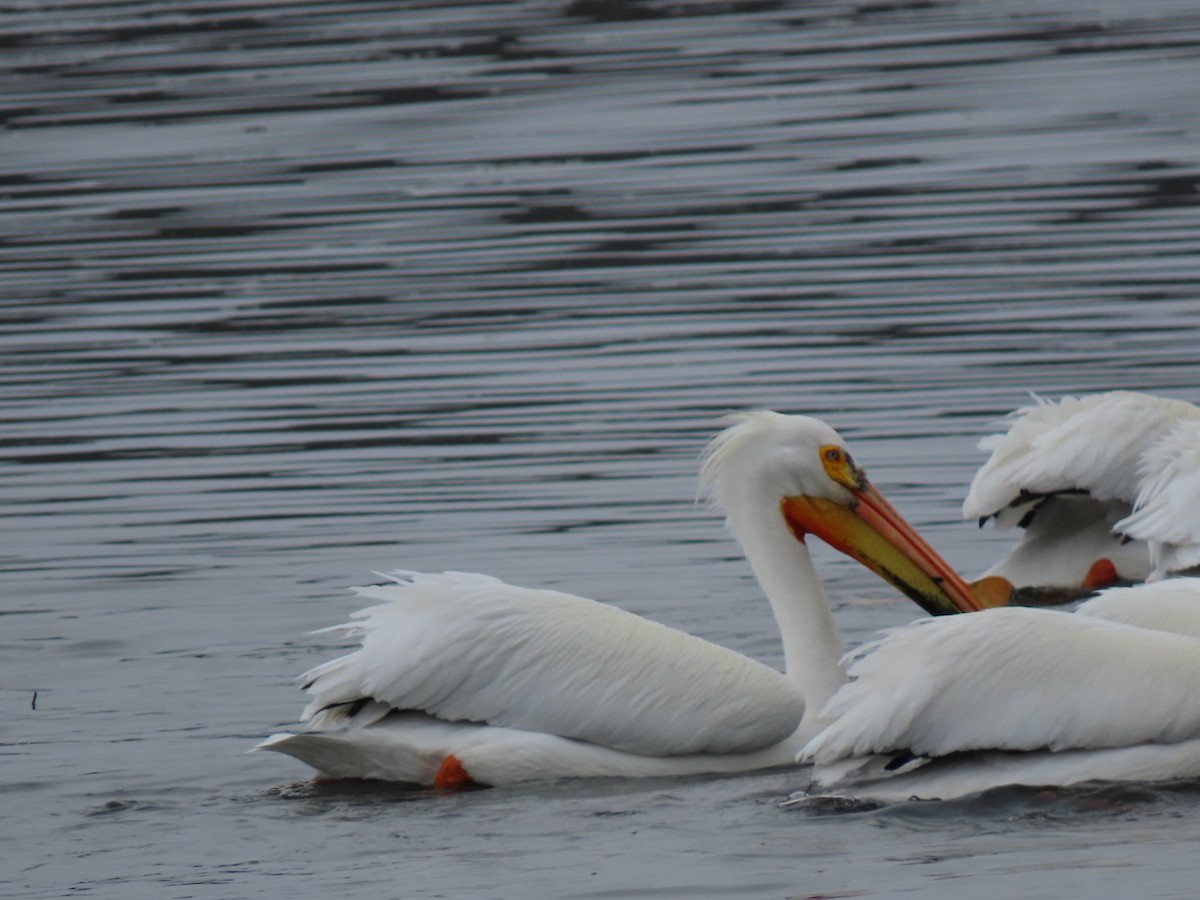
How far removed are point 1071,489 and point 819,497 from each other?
167cm

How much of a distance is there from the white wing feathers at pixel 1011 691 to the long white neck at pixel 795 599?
87cm

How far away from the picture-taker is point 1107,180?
13938mm

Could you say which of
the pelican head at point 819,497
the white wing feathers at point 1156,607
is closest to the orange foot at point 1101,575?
the pelican head at point 819,497

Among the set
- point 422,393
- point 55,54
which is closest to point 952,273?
point 422,393

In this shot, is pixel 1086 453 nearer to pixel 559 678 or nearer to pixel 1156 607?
pixel 1156 607

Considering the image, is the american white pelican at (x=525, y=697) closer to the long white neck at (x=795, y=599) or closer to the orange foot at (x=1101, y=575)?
the long white neck at (x=795, y=599)

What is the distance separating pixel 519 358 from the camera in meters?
11.0

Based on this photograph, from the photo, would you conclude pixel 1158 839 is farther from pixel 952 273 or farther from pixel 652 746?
pixel 952 273

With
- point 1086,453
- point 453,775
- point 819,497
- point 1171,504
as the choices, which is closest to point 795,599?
point 819,497

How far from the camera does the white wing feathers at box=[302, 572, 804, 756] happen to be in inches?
226

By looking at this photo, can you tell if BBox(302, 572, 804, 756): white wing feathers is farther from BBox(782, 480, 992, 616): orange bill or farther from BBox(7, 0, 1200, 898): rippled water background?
BBox(782, 480, 992, 616): orange bill

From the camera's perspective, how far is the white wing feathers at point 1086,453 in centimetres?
774

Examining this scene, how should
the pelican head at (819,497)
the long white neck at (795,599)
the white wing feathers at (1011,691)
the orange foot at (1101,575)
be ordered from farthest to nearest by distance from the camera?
the orange foot at (1101,575)
the pelican head at (819,497)
the long white neck at (795,599)
the white wing feathers at (1011,691)

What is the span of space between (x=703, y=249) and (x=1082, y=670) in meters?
7.99
